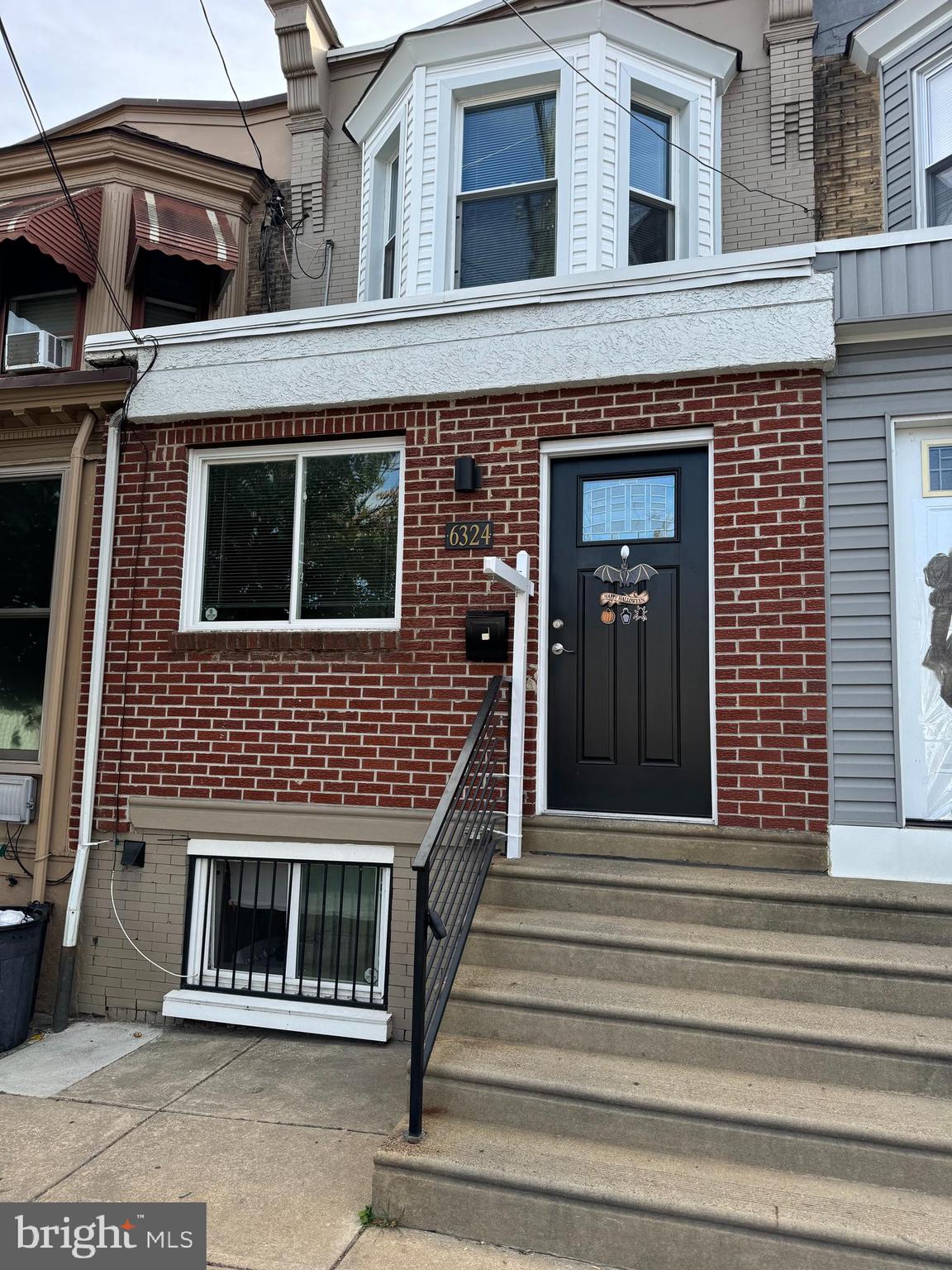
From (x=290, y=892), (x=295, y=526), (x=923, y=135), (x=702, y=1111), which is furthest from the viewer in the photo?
(x=923, y=135)

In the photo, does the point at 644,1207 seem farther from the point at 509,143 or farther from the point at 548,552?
the point at 509,143

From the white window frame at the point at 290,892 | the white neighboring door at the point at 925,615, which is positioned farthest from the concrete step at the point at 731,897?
the white window frame at the point at 290,892

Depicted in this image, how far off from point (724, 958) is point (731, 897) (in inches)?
14.9

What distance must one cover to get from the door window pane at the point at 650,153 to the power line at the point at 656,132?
1 cm

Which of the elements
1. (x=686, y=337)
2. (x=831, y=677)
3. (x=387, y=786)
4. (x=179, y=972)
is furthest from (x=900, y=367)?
(x=179, y=972)

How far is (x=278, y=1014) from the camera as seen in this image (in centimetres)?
489

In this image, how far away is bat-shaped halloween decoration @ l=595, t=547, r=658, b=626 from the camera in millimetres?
4824

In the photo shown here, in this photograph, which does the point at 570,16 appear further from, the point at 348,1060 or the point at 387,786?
the point at 348,1060

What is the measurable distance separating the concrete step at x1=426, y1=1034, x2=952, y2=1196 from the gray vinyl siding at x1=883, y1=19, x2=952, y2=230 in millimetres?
5984

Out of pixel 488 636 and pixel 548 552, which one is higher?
pixel 548 552

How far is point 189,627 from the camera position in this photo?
18.3 feet

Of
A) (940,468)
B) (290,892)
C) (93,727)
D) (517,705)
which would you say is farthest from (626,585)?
(93,727)

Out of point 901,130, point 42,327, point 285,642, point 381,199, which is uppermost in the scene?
point 901,130

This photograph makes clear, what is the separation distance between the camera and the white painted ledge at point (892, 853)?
13.6ft
